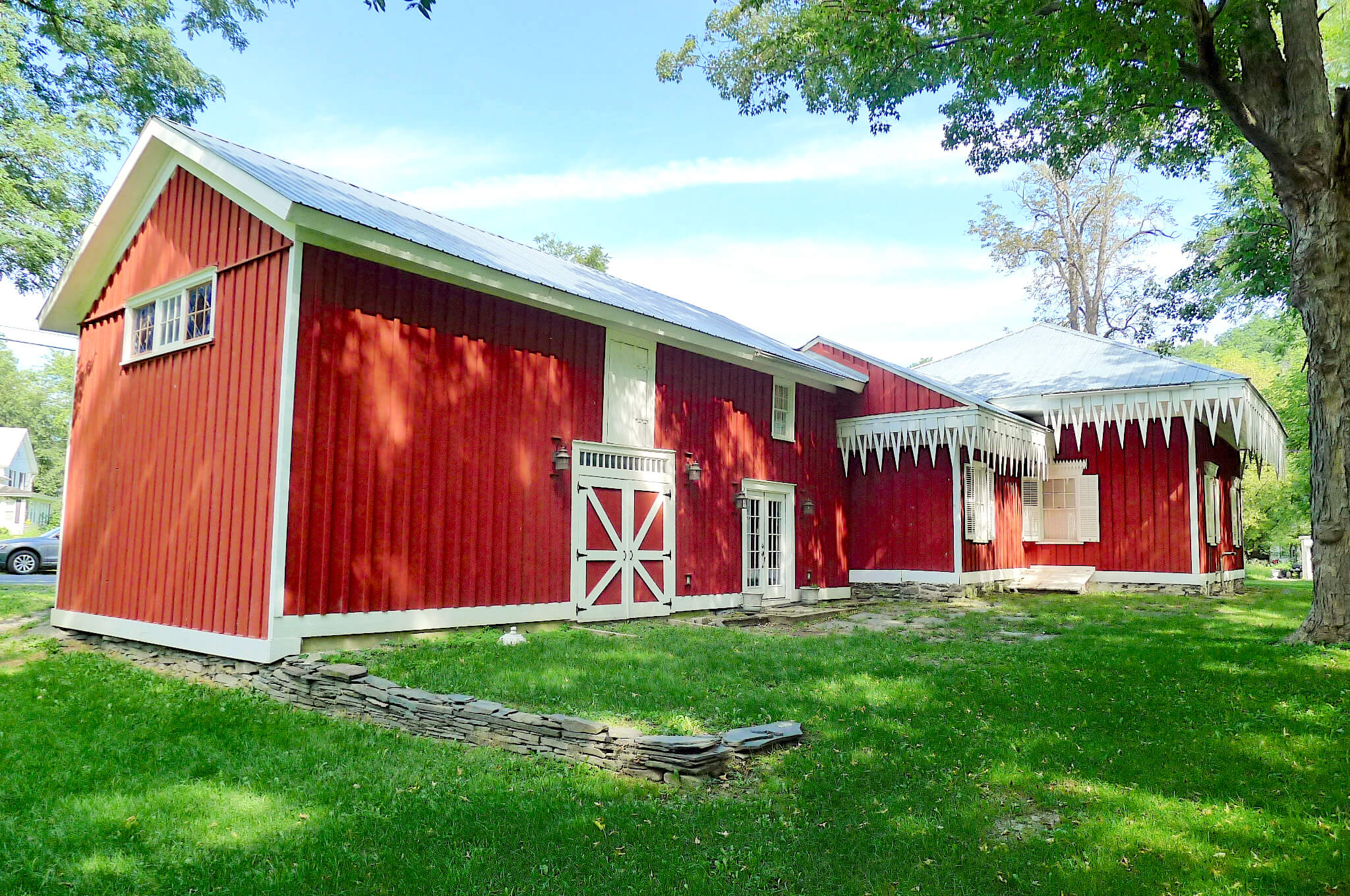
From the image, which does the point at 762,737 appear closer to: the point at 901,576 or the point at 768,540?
the point at 768,540

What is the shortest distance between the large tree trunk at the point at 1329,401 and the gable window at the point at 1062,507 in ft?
26.7

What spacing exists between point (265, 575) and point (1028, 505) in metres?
14.8

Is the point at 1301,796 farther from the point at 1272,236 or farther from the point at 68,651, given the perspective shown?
the point at 1272,236

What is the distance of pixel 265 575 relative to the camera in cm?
757

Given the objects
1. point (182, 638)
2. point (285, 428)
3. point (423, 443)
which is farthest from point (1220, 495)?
point (182, 638)

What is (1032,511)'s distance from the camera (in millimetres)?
17453

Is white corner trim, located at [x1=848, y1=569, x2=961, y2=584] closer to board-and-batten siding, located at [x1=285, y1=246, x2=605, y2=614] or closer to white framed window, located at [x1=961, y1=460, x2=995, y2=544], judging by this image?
white framed window, located at [x1=961, y1=460, x2=995, y2=544]

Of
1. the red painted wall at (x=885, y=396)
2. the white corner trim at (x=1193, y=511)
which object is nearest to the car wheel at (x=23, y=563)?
the red painted wall at (x=885, y=396)

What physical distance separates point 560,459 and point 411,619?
267 cm

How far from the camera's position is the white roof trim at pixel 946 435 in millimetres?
14219

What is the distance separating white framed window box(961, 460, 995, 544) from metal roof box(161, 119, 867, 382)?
2.78 m

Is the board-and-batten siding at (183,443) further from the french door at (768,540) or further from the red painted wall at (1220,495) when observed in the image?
the red painted wall at (1220,495)

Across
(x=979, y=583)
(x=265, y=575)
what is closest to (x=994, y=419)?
(x=979, y=583)

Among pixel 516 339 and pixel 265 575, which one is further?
pixel 516 339
